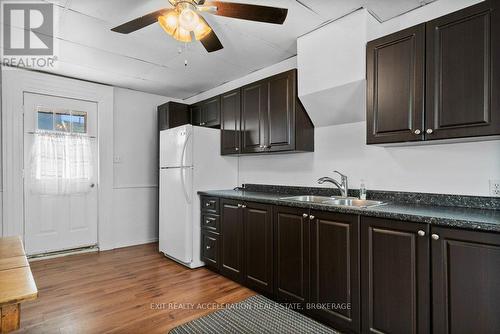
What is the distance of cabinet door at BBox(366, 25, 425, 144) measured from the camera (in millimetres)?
1853

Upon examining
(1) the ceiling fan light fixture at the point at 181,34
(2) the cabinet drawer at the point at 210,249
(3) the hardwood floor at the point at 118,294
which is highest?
(1) the ceiling fan light fixture at the point at 181,34

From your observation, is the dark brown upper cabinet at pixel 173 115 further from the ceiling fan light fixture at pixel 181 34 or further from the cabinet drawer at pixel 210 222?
the ceiling fan light fixture at pixel 181 34

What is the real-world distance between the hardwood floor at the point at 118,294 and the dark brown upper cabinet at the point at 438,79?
203 cm

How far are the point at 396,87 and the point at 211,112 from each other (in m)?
2.48

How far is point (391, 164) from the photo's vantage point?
7.52 feet

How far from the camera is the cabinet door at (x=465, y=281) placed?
1.36 m

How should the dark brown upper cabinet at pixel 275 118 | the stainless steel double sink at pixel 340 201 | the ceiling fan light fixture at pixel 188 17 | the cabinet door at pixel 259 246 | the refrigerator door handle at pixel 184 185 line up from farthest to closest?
the refrigerator door handle at pixel 184 185
the dark brown upper cabinet at pixel 275 118
the cabinet door at pixel 259 246
the stainless steel double sink at pixel 340 201
the ceiling fan light fixture at pixel 188 17

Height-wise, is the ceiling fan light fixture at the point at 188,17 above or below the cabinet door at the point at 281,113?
above

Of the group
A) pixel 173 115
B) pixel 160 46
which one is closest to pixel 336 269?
pixel 160 46

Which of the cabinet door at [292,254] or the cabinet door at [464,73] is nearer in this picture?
the cabinet door at [464,73]

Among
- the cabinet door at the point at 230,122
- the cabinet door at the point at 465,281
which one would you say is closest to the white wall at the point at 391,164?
the cabinet door at the point at 230,122

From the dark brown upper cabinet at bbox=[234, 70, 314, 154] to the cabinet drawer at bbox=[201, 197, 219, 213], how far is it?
70 cm

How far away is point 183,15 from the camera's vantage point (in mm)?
1743

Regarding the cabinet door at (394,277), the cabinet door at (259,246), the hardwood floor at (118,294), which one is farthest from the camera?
the cabinet door at (259,246)
